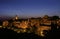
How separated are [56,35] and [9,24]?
85.4 ft

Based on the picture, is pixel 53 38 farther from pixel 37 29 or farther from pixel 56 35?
pixel 37 29

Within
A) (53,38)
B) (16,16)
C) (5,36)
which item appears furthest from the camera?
(16,16)

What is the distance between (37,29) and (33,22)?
7.60m

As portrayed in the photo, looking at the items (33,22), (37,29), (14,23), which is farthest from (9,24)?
(37,29)

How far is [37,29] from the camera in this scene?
26578mm

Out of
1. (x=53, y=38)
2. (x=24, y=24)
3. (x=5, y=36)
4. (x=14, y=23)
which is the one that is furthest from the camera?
(x=14, y=23)

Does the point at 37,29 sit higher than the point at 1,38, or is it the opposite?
the point at 1,38

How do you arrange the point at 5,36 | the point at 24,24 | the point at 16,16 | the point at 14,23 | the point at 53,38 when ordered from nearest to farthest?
the point at 5,36 → the point at 53,38 → the point at 24,24 → the point at 14,23 → the point at 16,16

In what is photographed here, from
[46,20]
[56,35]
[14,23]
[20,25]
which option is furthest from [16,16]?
[56,35]

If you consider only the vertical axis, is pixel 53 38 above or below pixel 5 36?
below

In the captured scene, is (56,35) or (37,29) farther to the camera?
(37,29)

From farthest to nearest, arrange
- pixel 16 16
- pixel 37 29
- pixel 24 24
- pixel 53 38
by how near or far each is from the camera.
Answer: pixel 16 16, pixel 24 24, pixel 37 29, pixel 53 38

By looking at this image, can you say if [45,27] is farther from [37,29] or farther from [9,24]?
[9,24]

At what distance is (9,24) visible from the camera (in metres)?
34.4
